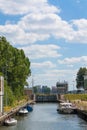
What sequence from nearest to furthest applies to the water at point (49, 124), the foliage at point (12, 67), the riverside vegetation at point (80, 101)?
the water at point (49, 124) < the riverside vegetation at point (80, 101) < the foliage at point (12, 67)

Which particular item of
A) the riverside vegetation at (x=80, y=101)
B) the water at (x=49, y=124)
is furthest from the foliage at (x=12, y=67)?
the water at (x=49, y=124)

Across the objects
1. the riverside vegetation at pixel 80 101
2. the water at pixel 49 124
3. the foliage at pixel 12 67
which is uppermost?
the foliage at pixel 12 67

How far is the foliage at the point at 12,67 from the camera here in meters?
124

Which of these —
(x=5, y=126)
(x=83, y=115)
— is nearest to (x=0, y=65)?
(x=83, y=115)

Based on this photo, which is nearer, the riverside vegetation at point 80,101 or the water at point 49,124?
the water at point 49,124

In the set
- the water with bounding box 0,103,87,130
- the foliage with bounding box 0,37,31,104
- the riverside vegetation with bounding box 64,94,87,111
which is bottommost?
the water with bounding box 0,103,87,130

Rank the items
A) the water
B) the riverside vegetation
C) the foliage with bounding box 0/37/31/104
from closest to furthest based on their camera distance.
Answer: the water < the riverside vegetation < the foliage with bounding box 0/37/31/104

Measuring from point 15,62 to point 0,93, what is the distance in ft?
166

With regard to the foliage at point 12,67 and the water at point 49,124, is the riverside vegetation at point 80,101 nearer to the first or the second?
the water at point 49,124

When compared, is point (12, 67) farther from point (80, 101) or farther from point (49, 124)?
point (49, 124)

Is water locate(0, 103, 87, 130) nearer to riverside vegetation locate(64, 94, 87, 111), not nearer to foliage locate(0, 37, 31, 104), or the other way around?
riverside vegetation locate(64, 94, 87, 111)

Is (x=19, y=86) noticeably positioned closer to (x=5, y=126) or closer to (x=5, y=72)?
(x=5, y=72)

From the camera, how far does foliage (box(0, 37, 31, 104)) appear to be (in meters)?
124

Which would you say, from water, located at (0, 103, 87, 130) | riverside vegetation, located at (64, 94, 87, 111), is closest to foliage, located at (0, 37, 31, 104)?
riverside vegetation, located at (64, 94, 87, 111)
